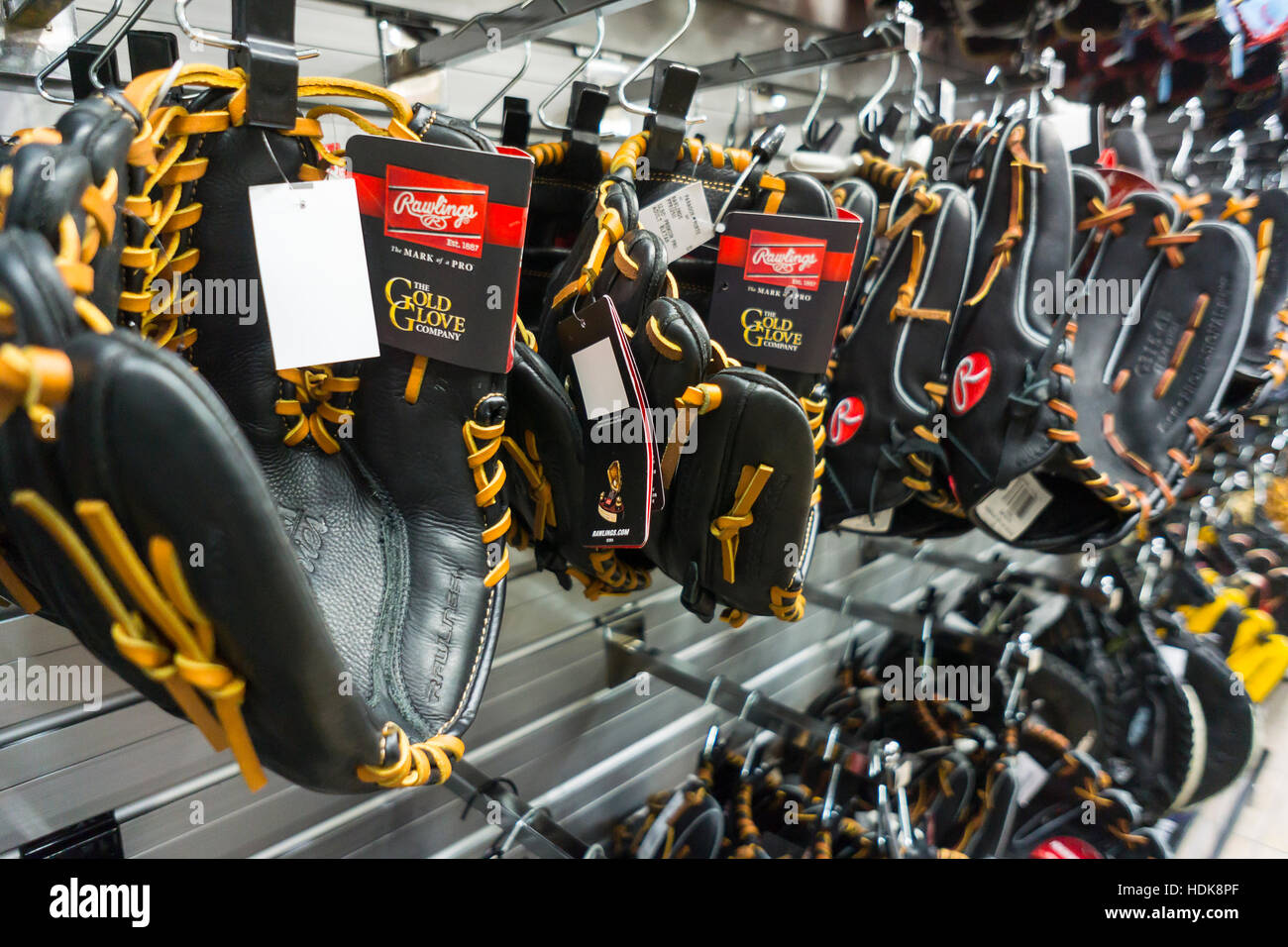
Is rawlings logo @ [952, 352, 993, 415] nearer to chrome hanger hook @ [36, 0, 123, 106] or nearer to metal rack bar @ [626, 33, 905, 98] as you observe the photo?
metal rack bar @ [626, 33, 905, 98]

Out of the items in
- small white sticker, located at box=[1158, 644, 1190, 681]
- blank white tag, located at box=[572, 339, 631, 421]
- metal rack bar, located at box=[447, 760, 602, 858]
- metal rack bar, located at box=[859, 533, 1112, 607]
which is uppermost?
blank white tag, located at box=[572, 339, 631, 421]

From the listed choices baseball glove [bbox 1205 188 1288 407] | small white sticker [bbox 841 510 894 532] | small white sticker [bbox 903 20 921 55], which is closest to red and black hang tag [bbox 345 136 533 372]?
small white sticker [bbox 903 20 921 55]

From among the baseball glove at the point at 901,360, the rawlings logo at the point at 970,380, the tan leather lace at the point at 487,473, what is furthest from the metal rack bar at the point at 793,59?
the tan leather lace at the point at 487,473

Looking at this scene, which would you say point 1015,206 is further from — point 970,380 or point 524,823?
point 524,823

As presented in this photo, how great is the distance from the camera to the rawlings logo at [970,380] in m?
1.11

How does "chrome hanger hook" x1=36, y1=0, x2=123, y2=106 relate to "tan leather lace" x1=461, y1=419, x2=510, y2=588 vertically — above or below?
above

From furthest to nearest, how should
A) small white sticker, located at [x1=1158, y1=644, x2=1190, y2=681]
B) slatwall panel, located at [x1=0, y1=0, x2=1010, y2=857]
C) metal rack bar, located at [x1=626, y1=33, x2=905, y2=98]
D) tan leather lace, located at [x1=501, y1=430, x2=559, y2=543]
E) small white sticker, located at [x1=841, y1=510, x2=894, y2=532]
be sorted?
small white sticker, located at [x1=1158, y1=644, x2=1190, y2=681] → small white sticker, located at [x1=841, y1=510, x2=894, y2=532] → metal rack bar, located at [x1=626, y1=33, x2=905, y2=98] → slatwall panel, located at [x1=0, y1=0, x2=1010, y2=857] → tan leather lace, located at [x1=501, y1=430, x2=559, y2=543]

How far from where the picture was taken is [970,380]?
1.12 meters

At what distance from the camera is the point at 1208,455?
198 centimetres

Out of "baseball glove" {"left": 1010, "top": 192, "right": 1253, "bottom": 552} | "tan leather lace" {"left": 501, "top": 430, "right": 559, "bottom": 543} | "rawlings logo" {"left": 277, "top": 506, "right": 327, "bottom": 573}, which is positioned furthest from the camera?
"baseball glove" {"left": 1010, "top": 192, "right": 1253, "bottom": 552}

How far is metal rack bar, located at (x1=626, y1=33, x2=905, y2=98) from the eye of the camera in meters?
0.97

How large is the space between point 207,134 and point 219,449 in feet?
1.17

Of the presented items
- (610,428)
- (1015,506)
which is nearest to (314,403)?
(610,428)
